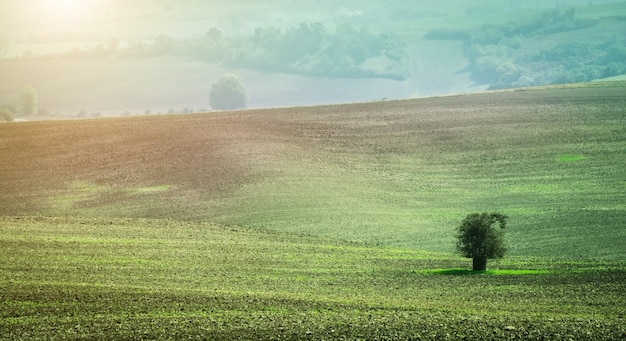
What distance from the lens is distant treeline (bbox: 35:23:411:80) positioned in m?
119

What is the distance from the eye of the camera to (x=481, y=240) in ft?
95.0

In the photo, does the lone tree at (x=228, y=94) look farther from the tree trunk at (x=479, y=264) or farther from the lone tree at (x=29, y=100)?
the tree trunk at (x=479, y=264)

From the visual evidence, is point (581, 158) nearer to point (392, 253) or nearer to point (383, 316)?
point (392, 253)

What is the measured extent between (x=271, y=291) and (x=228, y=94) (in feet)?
259

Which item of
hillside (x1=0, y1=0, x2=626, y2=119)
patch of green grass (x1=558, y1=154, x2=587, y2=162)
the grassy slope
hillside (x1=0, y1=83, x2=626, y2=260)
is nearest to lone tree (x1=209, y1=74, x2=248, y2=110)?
hillside (x1=0, y1=0, x2=626, y2=119)

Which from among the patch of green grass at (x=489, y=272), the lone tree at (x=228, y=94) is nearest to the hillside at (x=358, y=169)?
the patch of green grass at (x=489, y=272)

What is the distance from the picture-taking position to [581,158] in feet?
167

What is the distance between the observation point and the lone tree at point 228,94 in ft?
333

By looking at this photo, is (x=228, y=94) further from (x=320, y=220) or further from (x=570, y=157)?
(x=320, y=220)

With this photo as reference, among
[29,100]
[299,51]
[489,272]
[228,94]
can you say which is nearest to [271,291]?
[489,272]

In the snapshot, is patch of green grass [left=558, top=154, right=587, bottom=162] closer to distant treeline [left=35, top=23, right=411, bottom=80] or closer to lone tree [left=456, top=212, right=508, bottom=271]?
lone tree [left=456, top=212, right=508, bottom=271]

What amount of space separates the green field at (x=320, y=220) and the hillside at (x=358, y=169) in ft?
0.62

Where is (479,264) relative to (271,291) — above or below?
above

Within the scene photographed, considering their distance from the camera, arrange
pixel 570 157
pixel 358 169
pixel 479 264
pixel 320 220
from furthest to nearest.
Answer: pixel 570 157 → pixel 358 169 → pixel 320 220 → pixel 479 264
